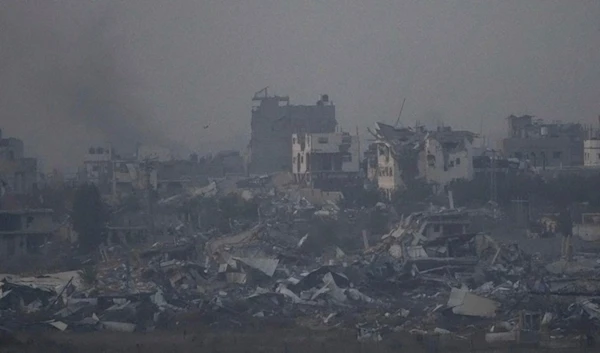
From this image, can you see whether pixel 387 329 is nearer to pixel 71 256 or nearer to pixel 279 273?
pixel 279 273

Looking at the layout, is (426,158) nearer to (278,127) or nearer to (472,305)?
(278,127)

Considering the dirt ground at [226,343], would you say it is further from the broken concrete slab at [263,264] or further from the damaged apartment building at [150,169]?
the damaged apartment building at [150,169]

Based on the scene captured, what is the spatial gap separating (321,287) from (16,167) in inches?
561

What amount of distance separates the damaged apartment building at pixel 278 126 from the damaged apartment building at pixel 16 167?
5135mm

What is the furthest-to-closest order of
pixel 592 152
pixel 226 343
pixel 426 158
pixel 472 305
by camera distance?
pixel 592 152, pixel 426 158, pixel 472 305, pixel 226 343

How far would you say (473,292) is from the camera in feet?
39.0

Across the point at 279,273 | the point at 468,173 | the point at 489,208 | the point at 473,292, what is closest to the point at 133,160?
the point at 468,173

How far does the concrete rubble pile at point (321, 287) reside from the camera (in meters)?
11.1

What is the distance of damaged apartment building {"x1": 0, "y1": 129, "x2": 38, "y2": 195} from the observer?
976 inches

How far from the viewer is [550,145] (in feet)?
84.6

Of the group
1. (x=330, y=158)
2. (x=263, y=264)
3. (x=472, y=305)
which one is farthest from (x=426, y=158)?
(x=472, y=305)

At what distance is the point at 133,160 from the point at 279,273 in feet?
45.1

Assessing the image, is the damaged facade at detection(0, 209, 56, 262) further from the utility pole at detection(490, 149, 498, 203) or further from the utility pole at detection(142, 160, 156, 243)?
the utility pole at detection(490, 149, 498, 203)

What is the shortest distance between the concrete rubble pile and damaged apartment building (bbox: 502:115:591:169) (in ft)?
31.2
